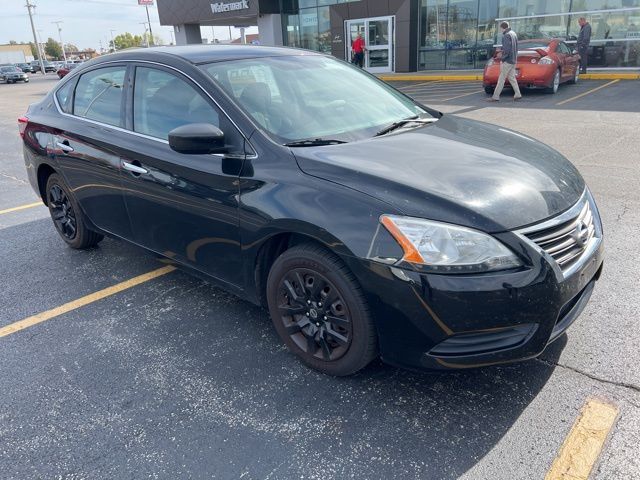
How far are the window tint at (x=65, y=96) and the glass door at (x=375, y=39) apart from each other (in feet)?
67.4

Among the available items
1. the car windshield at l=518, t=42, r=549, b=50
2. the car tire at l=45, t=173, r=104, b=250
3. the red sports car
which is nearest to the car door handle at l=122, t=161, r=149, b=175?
the car tire at l=45, t=173, r=104, b=250

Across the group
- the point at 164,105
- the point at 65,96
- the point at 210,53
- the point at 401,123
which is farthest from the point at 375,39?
the point at 164,105

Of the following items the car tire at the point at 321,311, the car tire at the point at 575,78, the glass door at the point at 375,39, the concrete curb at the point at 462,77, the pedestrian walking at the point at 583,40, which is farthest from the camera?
the glass door at the point at 375,39

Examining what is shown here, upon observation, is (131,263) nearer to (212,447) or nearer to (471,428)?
(212,447)

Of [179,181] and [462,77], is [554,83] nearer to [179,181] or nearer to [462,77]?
[462,77]

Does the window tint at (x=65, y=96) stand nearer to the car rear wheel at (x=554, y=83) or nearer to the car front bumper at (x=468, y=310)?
the car front bumper at (x=468, y=310)

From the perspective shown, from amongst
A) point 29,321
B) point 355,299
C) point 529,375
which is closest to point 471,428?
point 529,375

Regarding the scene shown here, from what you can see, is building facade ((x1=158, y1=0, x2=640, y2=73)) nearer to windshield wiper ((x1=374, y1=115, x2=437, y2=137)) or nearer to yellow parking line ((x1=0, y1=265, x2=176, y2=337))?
windshield wiper ((x1=374, y1=115, x2=437, y2=137))

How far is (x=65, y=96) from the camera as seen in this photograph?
4465 millimetres

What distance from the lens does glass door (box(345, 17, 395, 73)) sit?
75.7 feet

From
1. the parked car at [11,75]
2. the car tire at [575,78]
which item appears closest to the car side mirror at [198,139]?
the car tire at [575,78]

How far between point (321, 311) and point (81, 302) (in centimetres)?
213

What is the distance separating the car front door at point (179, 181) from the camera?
9.86 feet

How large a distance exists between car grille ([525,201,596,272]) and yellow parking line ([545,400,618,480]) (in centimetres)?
71
